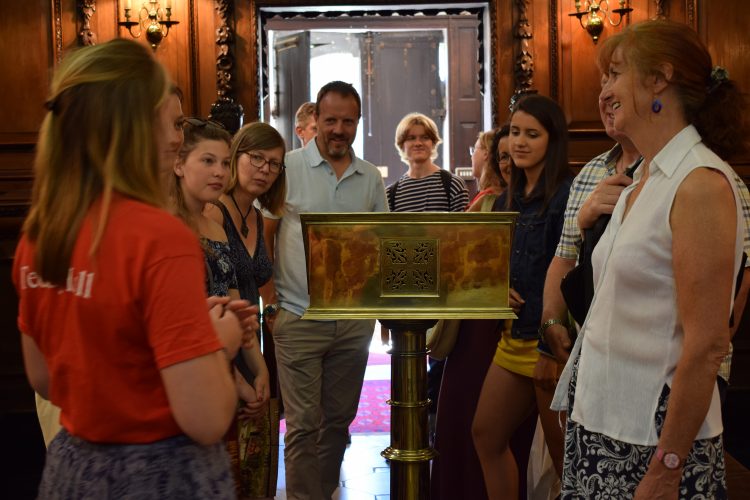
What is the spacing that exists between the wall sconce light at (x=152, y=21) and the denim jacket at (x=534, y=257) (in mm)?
4080

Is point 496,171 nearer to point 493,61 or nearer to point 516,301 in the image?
point 516,301

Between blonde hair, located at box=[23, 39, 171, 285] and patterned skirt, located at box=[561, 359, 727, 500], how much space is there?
1.03m

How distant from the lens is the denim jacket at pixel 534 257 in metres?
3.41

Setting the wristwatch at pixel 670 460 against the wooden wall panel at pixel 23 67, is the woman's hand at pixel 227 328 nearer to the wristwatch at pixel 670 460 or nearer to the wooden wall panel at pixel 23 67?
the wristwatch at pixel 670 460

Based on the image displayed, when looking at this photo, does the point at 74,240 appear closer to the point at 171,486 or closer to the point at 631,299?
the point at 171,486

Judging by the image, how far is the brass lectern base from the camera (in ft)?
8.85

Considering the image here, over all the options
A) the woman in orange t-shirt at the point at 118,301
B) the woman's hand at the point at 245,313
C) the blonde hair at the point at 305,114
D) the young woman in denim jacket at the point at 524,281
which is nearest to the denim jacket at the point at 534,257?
the young woman in denim jacket at the point at 524,281

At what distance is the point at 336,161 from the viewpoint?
4.41 metres

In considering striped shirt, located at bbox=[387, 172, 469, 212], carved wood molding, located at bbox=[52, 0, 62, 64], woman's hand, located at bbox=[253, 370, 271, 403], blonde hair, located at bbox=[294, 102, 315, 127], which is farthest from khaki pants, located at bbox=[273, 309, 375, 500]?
carved wood molding, located at bbox=[52, 0, 62, 64]

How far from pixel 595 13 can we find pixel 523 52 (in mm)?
551

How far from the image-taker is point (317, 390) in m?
4.14

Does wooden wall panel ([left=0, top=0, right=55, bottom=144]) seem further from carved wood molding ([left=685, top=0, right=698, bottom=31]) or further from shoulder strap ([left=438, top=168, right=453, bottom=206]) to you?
carved wood molding ([left=685, top=0, right=698, bottom=31])

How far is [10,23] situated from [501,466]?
16.0ft

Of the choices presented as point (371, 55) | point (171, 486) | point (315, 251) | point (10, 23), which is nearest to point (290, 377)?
point (315, 251)
